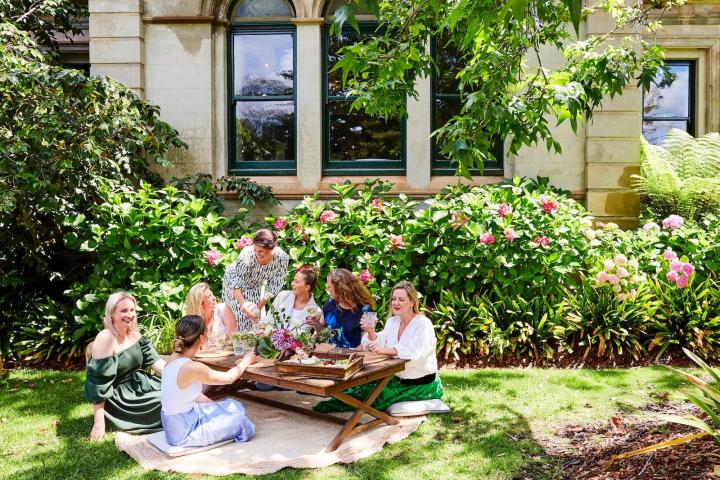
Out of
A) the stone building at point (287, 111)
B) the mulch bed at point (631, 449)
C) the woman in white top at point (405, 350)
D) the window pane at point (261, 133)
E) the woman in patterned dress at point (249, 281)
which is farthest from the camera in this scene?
the window pane at point (261, 133)

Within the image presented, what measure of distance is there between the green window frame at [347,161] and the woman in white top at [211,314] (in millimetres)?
3893

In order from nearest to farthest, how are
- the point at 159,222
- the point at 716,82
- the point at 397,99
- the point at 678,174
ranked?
the point at 397,99
the point at 159,222
the point at 678,174
the point at 716,82

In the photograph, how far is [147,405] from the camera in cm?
576

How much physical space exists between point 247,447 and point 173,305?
3.20 meters

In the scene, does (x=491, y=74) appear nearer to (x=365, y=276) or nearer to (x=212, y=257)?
(x=365, y=276)

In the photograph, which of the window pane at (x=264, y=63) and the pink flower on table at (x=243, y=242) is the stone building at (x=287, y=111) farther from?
the pink flower on table at (x=243, y=242)

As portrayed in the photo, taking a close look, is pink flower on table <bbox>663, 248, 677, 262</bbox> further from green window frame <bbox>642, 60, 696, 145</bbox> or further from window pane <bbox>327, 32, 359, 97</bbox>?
window pane <bbox>327, 32, 359, 97</bbox>

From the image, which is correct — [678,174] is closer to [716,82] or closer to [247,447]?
[716,82]

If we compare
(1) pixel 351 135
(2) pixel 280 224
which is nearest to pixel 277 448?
(2) pixel 280 224

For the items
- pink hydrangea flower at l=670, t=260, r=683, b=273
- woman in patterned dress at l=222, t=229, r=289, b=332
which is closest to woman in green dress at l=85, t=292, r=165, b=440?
woman in patterned dress at l=222, t=229, r=289, b=332

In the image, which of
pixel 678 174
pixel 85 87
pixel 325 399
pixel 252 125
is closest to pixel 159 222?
pixel 85 87

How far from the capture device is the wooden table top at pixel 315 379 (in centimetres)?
502

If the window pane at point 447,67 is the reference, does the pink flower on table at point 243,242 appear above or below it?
below

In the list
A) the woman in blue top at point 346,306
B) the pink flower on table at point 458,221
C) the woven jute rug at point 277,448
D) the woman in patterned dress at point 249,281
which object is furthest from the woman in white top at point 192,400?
the pink flower on table at point 458,221
